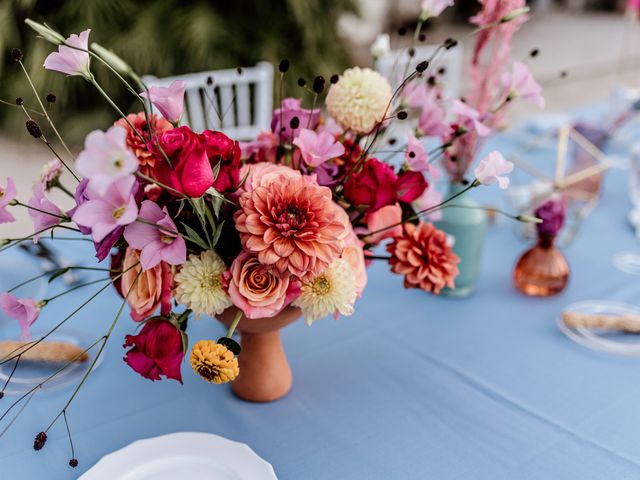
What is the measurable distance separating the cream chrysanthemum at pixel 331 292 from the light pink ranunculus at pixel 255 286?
0.03 metres

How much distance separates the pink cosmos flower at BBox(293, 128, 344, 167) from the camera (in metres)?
0.68


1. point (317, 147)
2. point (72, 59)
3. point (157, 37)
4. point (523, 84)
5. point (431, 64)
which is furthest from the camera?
point (157, 37)

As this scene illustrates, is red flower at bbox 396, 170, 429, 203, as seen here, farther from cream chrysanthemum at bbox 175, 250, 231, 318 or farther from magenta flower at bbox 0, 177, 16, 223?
magenta flower at bbox 0, 177, 16, 223

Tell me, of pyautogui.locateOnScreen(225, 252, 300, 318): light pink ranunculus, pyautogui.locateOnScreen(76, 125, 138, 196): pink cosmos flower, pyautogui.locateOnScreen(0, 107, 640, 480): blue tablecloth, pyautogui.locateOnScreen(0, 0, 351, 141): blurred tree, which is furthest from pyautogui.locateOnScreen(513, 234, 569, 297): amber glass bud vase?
pyautogui.locateOnScreen(0, 0, 351, 141): blurred tree

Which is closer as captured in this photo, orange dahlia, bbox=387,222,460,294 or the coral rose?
the coral rose

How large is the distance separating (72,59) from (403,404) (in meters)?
0.57

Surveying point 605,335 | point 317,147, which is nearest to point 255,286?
point 317,147

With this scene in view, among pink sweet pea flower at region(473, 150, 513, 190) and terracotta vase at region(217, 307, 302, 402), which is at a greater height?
pink sweet pea flower at region(473, 150, 513, 190)

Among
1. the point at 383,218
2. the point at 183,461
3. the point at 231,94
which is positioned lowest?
the point at 183,461

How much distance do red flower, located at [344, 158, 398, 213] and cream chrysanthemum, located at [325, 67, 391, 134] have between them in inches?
1.9

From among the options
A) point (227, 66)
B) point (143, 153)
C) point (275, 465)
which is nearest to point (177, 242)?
point (143, 153)

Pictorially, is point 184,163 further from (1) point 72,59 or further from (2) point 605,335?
(2) point 605,335

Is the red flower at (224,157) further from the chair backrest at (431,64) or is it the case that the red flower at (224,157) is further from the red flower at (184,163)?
the chair backrest at (431,64)

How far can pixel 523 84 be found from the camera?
2.64ft
